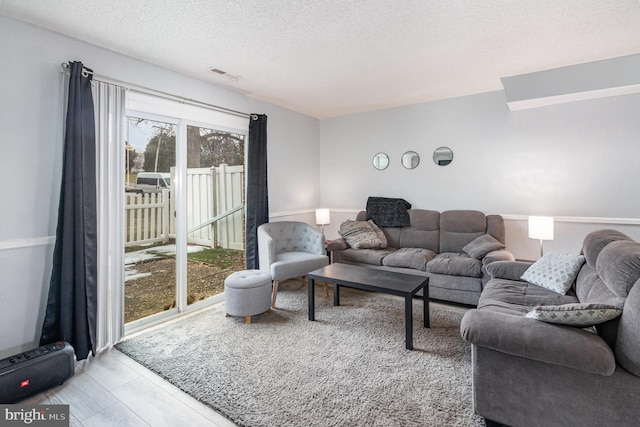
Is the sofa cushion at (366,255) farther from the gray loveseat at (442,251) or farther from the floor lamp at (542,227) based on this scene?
the floor lamp at (542,227)

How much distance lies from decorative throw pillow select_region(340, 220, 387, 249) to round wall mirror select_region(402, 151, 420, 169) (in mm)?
1095

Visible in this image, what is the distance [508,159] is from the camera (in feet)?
12.9

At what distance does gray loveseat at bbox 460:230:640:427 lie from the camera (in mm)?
1379

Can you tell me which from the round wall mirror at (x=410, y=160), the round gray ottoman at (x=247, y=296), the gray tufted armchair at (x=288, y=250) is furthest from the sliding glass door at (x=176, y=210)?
the round wall mirror at (x=410, y=160)

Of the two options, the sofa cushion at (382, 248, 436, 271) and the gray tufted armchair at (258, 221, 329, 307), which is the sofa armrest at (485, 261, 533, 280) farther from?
the gray tufted armchair at (258, 221, 329, 307)

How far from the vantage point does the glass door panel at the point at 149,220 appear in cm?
294

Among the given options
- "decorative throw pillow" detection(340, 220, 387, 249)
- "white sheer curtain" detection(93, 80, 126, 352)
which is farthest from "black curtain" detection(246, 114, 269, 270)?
"white sheer curtain" detection(93, 80, 126, 352)

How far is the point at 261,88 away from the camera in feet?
12.3

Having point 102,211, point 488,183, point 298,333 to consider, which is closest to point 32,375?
point 102,211

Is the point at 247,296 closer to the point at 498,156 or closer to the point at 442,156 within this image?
the point at 442,156

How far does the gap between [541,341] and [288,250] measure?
3051 mm

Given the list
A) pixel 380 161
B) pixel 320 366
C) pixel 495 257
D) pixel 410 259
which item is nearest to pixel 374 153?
pixel 380 161

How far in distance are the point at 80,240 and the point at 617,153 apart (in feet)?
17.1

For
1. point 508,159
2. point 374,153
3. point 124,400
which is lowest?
point 124,400
